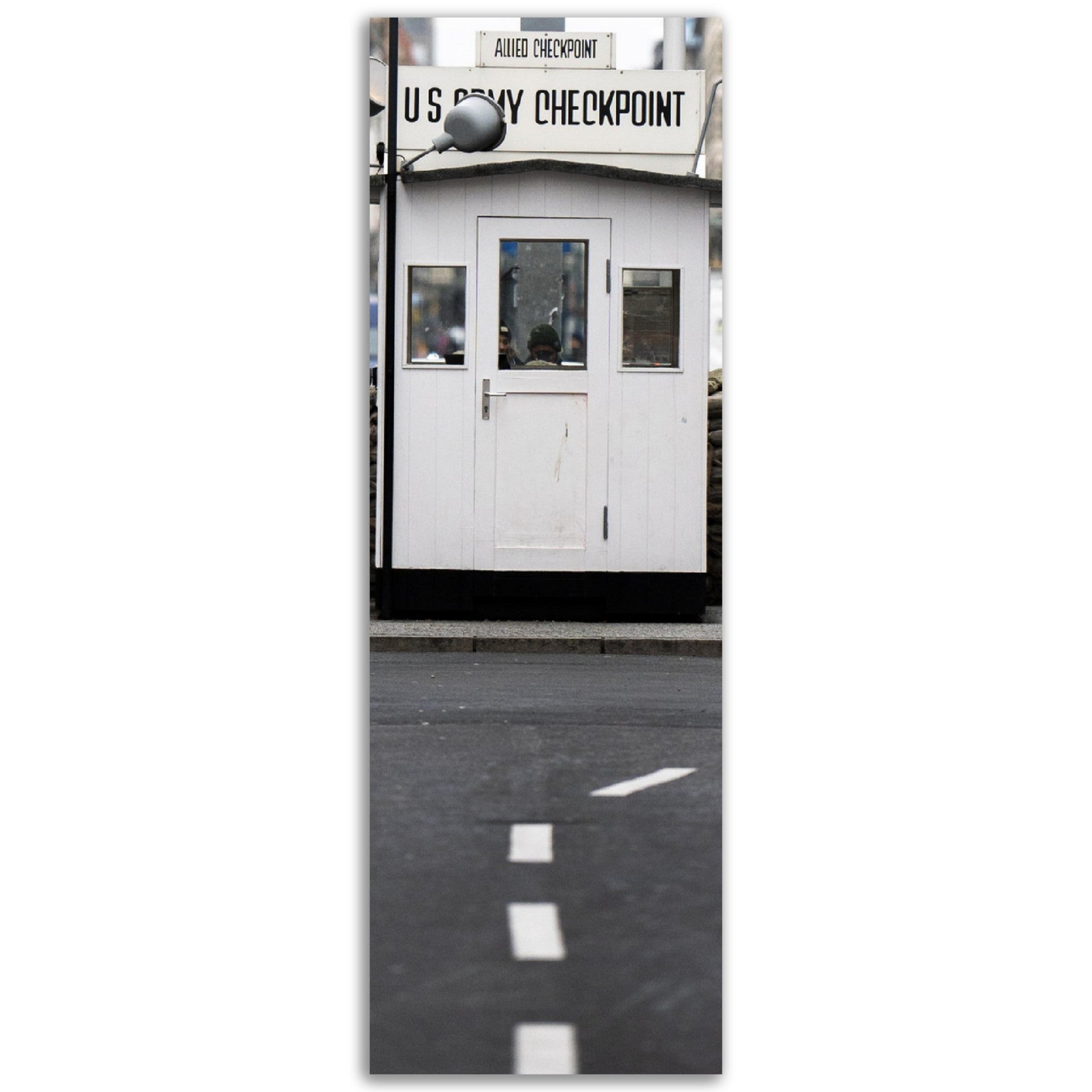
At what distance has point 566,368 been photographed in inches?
298

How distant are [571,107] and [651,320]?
4.63 ft

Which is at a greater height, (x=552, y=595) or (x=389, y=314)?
(x=389, y=314)

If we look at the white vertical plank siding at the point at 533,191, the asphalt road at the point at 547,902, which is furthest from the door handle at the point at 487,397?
the asphalt road at the point at 547,902

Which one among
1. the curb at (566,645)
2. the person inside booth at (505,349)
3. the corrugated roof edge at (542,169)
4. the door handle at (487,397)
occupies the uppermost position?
the corrugated roof edge at (542,169)

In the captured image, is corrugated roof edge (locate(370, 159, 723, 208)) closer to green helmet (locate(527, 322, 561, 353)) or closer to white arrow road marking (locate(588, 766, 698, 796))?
green helmet (locate(527, 322, 561, 353))

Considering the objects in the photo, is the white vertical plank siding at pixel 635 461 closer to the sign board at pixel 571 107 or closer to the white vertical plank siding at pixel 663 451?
the white vertical plank siding at pixel 663 451

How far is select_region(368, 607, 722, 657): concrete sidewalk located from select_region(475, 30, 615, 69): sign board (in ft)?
4.58

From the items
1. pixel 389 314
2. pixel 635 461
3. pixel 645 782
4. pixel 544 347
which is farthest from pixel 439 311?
pixel 645 782

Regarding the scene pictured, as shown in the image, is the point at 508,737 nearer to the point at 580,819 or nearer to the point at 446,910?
the point at 580,819

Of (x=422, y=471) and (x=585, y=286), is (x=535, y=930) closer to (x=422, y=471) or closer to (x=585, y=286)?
(x=422, y=471)

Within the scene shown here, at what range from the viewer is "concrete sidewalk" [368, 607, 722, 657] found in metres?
4.86

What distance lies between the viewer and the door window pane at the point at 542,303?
23.5 ft
